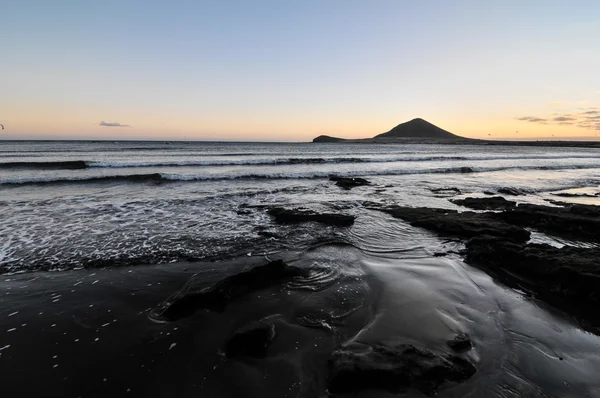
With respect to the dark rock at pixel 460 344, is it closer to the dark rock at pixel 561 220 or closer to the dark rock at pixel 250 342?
the dark rock at pixel 250 342

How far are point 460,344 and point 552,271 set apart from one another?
10.5 feet

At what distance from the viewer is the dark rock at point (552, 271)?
515 cm

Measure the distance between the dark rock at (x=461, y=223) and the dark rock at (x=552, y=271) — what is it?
3.70ft

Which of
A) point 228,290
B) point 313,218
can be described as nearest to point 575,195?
point 313,218

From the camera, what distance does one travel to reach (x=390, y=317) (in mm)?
4789

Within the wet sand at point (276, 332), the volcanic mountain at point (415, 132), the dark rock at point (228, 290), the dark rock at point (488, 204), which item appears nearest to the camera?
the wet sand at point (276, 332)

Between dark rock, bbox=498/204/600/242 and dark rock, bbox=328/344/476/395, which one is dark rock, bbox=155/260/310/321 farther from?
dark rock, bbox=498/204/600/242

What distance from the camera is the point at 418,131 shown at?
591ft

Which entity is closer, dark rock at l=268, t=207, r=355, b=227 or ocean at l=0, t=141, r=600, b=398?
ocean at l=0, t=141, r=600, b=398

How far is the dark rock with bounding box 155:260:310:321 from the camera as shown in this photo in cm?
488

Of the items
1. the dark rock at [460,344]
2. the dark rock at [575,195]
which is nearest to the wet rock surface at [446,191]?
the dark rock at [575,195]

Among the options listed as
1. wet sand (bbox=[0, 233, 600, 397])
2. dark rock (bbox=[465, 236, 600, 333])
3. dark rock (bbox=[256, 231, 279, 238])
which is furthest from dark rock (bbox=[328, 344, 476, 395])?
dark rock (bbox=[256, 231, 279, 238])

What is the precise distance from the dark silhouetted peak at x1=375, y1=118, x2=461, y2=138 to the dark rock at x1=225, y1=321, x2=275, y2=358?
182m

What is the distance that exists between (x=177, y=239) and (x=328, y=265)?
14.4 ft
